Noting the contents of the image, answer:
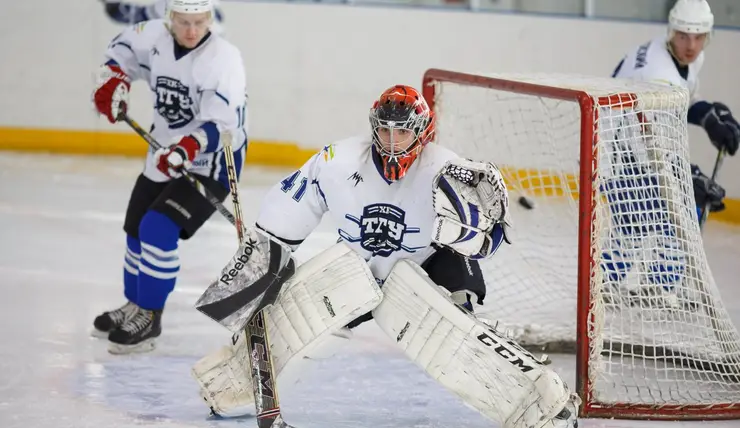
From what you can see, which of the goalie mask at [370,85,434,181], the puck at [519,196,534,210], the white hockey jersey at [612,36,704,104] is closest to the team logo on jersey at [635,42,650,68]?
the white hockey jersey at [612,36,704,104]

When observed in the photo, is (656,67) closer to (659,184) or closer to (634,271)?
(659,184)

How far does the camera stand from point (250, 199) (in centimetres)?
560

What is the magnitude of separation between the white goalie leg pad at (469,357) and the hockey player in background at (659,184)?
74cm

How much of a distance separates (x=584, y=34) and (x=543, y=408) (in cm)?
365

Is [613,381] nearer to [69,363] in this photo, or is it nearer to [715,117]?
[715,117]

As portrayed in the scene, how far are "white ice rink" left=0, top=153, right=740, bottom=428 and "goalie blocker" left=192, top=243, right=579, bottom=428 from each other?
0.14 meters

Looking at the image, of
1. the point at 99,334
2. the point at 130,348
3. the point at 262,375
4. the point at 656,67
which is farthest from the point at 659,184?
the point at 99,334

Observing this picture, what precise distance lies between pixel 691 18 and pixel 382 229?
1.84m

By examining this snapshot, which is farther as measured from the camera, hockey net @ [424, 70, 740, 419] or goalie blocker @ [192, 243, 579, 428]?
hockey net @ [424, 70, 740, 419]

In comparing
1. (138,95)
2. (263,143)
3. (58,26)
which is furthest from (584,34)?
(58,26)

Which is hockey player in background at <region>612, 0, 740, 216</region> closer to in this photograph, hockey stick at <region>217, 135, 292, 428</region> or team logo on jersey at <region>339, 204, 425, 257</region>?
team logo on jersey at <region>339, 204, 425, 257</region>

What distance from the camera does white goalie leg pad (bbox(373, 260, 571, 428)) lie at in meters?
2.57

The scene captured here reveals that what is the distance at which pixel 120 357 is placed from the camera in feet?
11.5

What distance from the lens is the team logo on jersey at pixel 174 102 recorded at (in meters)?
3.59
